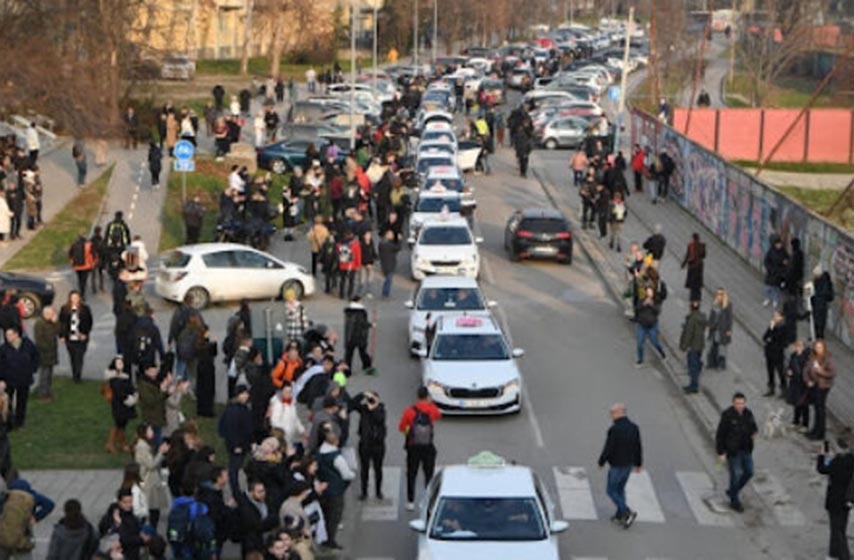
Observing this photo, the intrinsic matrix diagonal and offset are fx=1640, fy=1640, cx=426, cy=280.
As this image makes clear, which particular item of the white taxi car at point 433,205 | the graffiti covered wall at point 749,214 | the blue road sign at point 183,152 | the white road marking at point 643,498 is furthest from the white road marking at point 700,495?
the blue road sign at point 183,152

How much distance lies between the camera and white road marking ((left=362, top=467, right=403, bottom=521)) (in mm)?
19156

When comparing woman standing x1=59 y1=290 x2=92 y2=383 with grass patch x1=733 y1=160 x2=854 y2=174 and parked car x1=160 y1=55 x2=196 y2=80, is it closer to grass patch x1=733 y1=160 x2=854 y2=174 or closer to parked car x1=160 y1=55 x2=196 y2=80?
grass patch x1=733 y1=160 x2=854 y2=174

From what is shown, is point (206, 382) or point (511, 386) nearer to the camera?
point (206, 382)

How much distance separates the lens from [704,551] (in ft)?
59.0

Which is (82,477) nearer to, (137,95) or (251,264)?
(251,264)

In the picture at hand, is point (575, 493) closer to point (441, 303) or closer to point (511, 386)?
point (511, 386)

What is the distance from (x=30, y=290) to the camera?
30125 millimetres

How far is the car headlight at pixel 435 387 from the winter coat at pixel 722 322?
16.2 ft

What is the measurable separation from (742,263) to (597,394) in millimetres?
13269

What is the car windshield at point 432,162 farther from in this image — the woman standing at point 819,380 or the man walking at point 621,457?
the man walking at point 621,457

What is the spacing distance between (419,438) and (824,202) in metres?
34.7

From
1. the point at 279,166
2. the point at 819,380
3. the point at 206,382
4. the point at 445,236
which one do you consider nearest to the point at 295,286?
the point at 445,236

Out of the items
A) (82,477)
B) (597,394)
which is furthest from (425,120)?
(82,477)

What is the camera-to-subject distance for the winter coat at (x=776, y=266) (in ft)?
101
